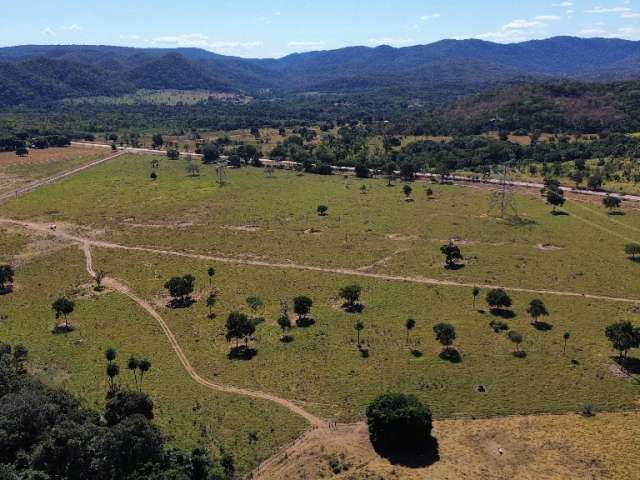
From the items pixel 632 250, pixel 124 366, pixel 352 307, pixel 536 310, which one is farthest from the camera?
pixel 632 250

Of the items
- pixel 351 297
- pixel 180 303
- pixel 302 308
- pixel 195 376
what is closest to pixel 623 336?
pixel 351 297

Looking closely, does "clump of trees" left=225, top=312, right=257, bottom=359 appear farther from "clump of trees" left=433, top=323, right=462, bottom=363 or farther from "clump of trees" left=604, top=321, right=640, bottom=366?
"clump of trees" left=604, top=321, right=640, bottom=366

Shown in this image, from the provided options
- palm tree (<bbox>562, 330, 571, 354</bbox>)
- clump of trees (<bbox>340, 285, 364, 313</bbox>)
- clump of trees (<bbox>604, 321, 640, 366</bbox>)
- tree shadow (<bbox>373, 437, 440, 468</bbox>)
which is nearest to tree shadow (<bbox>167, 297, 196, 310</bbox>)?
clump of trees (<bbox>340, 285, 364, 313</bbox>)

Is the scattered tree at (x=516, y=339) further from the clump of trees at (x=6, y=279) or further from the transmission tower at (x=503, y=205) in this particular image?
the clump of trees at (x=6, y=279)

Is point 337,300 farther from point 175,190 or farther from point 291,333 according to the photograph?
point 175,190

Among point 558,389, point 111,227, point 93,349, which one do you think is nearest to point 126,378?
point 93,349

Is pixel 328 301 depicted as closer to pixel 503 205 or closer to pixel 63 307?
pixel 63 307

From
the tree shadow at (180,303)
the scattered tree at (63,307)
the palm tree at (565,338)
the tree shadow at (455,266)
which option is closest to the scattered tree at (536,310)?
the palm tree at (565,338)
